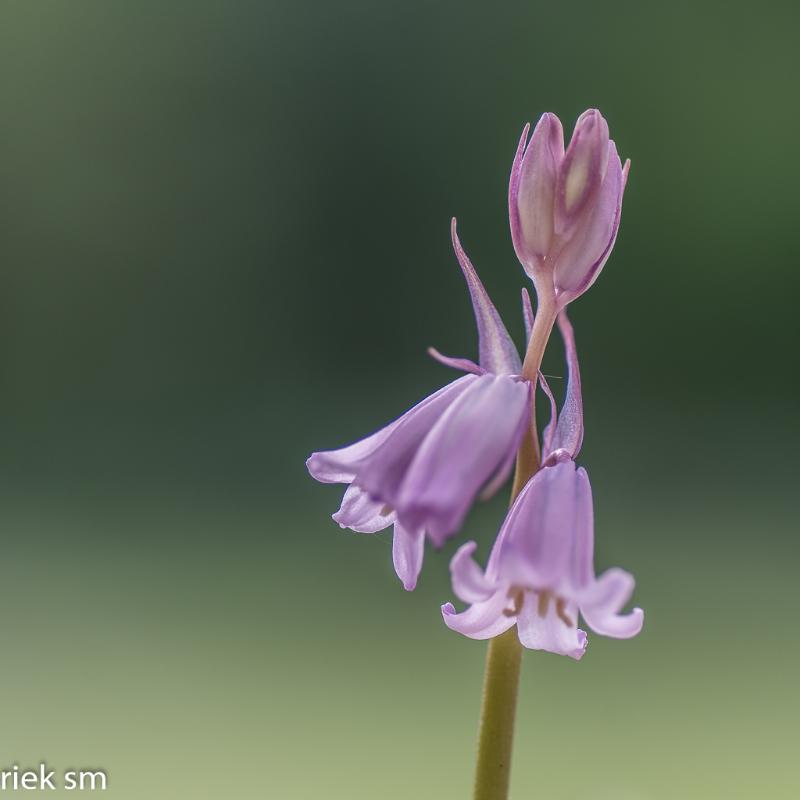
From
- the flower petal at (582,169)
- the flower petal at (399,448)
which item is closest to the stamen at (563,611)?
the flower petal at (399,448)

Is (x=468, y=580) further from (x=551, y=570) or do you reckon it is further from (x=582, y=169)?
(x=582, y=169)

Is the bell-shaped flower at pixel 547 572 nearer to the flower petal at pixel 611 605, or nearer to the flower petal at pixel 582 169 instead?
the flower petal at pixel 611 605

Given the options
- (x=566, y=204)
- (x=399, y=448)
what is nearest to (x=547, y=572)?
(x=399, y=448)

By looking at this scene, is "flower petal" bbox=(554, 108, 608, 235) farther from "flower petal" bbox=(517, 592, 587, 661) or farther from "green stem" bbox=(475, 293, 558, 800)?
"flower petal" bbox=(517, 592, 587, 661)

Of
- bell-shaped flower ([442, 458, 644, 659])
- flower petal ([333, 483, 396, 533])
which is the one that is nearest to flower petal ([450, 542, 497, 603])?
bell-shaped flower ([442, 458, 644, 659])

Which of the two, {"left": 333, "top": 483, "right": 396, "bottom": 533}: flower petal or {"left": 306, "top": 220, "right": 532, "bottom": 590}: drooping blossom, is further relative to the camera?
{"left": 333, "top": 483, "right": 396, "bottom": 533}: flower petal
